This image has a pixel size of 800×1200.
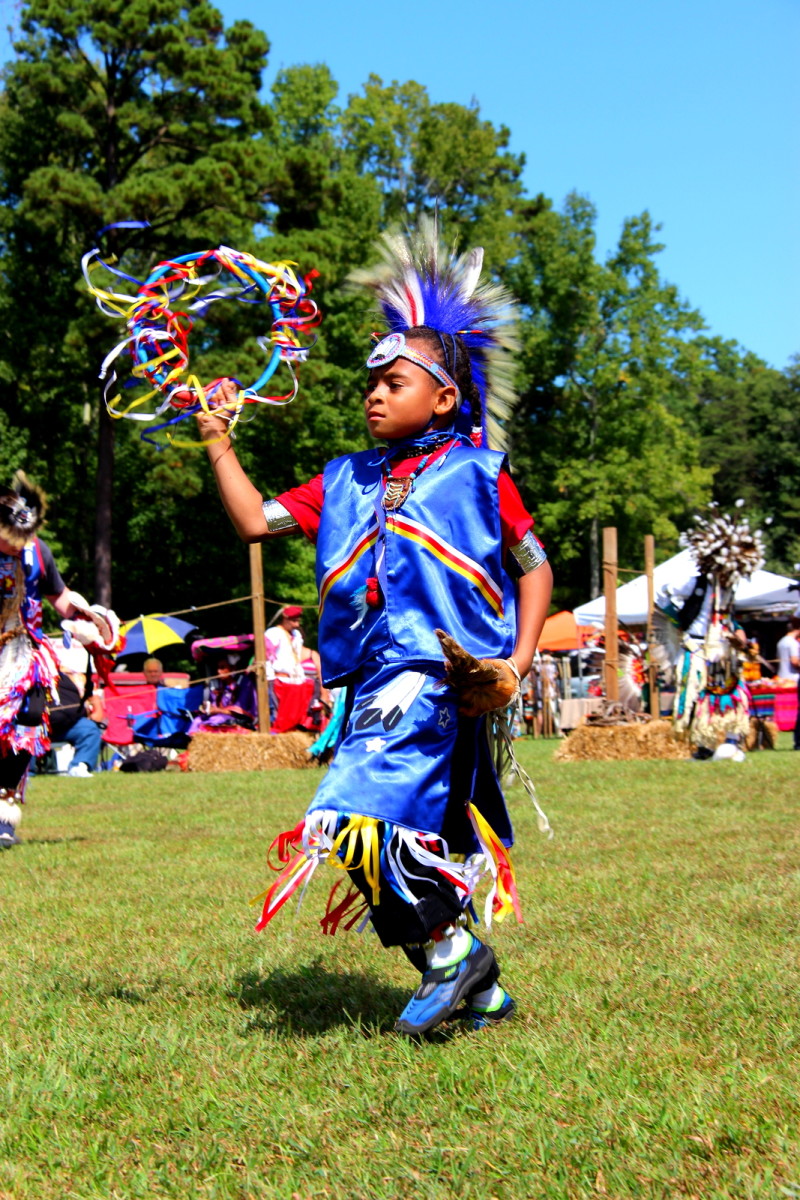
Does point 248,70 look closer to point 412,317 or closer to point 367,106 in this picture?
point 367,106

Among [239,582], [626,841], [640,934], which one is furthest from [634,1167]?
[239,582]

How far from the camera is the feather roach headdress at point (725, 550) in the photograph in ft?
40.1

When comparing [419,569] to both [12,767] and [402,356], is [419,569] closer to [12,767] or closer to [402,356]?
[402,356]

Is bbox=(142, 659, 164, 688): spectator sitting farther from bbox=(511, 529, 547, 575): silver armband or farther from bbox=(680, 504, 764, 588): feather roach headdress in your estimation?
bbox=(511, 529, 547, 575): silver armband

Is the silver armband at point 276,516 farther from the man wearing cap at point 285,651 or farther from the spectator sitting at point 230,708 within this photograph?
the spectator sitting at point 230,708

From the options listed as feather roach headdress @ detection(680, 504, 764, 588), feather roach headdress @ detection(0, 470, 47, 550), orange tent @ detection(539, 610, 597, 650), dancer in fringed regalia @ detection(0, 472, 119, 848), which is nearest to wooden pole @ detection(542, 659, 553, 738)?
orange tent @ detection(539, 610, 597, 650)

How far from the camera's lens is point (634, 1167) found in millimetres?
2289

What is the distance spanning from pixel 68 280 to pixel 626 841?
21997 mm

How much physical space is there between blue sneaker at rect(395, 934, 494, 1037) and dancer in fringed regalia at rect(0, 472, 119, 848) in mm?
3863

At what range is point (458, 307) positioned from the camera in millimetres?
3787

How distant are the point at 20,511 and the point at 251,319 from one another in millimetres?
19582

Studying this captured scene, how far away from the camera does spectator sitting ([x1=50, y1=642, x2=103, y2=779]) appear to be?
12914 mm

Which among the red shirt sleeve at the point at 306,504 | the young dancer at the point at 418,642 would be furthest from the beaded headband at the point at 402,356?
the red shirt sleeve at the point at 306,504

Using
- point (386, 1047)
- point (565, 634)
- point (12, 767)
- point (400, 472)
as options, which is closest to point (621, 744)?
point (12, 767)
